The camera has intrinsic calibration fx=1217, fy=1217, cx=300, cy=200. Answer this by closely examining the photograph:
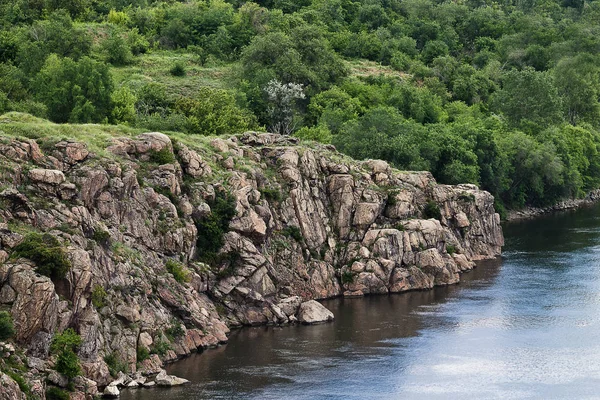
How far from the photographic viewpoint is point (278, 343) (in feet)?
325

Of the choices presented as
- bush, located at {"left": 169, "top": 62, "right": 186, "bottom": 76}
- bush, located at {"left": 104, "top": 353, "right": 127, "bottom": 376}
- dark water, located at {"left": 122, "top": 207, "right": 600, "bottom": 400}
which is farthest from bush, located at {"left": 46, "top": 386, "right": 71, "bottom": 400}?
bush, located at {"left": 169, "top": 62, "right": 186, "bottom": 76}

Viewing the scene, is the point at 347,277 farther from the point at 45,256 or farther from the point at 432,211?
the point at 45,256

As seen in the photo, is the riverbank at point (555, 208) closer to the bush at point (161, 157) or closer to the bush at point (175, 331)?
the bush at point (161, 157)

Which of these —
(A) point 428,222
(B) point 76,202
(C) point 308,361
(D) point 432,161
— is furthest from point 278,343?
(D) point 432,161

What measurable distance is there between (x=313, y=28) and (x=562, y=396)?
10980cm

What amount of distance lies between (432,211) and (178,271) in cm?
3728

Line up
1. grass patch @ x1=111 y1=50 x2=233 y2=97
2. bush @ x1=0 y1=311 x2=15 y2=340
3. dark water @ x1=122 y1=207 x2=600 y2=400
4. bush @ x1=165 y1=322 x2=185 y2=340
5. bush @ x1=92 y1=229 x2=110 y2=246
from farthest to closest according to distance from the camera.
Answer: grass patch @ x1=111 y1=50 x2=233 y2=97, bush @ x1=165 y1=322 x2=185 y2=340, bush @ x1=92 y1=229 x2=110 y2=246, dark water @ x1=122 y1=207 x2=600 y2=400, bush @ x1=0 y1=311 x2=15 y2=340

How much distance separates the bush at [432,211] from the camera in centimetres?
12788

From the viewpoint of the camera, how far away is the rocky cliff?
3356 inches

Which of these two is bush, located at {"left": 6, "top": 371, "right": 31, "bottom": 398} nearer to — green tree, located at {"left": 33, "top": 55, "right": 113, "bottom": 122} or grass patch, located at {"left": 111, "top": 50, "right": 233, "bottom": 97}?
green tree, located at {"left": 33, "top": 55, "right": 113, "bottom": 122}

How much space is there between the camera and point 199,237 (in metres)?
106

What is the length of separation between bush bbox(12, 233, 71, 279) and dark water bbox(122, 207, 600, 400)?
9895 millimetres

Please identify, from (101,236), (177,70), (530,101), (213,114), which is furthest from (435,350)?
(530,101)

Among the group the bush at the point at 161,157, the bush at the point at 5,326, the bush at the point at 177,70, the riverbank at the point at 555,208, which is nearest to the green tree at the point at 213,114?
the bush at the point at 177,70
